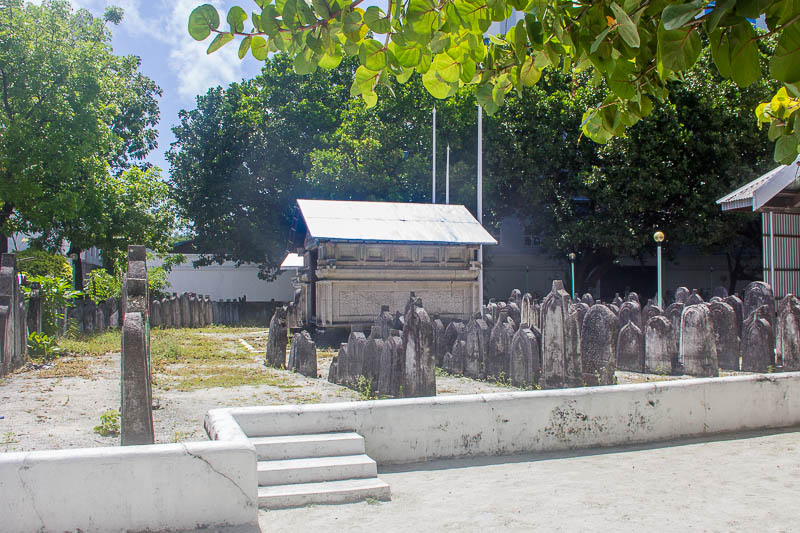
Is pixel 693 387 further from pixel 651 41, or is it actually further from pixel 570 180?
pixel 570 180

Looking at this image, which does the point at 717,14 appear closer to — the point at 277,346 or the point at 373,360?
the point at 373,360

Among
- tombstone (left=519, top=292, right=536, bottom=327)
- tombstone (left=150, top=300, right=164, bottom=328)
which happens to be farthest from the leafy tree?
tombstone (left=519, top=292, right=536, bottom=327)

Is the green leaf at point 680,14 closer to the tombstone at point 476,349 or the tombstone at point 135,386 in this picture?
the tombstone at point 135,386

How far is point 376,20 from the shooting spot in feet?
10.2

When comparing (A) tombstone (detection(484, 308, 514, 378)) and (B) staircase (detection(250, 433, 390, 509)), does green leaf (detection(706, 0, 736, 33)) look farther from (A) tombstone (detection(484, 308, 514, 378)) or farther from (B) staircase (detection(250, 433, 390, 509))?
(A) tombstone (detection(484, 308, 514, 378))

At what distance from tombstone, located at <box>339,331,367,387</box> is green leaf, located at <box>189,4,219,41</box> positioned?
6.81m

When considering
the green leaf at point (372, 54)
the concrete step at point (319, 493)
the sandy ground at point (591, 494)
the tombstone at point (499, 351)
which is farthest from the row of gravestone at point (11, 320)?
the green leaf at point (372, 54)

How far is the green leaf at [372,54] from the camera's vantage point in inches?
131

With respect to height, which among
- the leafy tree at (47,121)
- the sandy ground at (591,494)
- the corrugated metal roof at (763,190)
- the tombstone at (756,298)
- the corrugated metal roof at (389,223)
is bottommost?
the sandy ground at (591,494)

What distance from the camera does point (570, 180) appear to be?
26.0m

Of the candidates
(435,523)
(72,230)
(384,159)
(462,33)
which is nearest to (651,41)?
(462,33)

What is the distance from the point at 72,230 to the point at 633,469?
20.2 metres

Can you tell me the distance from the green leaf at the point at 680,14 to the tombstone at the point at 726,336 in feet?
33.4

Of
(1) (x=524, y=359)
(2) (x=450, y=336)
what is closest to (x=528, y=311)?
(2) (x=450, y=336)
